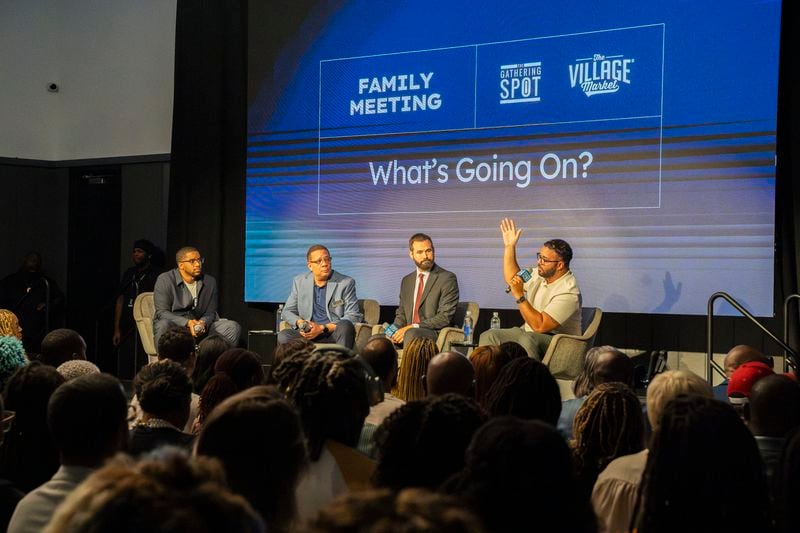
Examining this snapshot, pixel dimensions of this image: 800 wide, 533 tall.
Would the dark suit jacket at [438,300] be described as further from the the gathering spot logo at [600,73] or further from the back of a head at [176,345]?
the back of a head at [176,345]

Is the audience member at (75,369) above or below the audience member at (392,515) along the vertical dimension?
below

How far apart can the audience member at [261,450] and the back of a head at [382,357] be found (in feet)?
6.78

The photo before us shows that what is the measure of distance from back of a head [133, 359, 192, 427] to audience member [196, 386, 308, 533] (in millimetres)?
1142

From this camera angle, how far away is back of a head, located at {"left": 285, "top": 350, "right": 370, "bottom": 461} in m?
2.12

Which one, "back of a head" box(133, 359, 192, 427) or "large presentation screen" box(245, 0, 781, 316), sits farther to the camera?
"large presentation screen" box(245, 0, 781, 316)

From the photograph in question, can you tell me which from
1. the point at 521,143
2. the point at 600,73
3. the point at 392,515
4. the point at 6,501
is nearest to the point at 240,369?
the point at 6,501

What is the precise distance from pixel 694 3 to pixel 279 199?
3.79m

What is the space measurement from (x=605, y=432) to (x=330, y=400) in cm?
77

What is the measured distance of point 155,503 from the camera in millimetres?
821

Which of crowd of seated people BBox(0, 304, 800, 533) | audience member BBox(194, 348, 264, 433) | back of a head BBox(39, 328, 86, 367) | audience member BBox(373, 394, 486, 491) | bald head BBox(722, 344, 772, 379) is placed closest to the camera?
crowd of seated people BBox(0, 304, 800, 533)

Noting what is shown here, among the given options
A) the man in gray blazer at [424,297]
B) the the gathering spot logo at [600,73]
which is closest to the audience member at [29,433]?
the man in gray blazer at [424,297]

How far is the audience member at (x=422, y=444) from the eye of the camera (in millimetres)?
1696

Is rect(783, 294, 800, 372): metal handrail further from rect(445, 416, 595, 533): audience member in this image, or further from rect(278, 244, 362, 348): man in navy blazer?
rect(445, 416, 595, 533): audience member

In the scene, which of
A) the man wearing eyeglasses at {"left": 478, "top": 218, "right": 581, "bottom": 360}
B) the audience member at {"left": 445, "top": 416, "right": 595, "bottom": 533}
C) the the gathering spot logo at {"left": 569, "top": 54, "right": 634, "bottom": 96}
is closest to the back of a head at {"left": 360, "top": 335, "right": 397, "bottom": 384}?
the audience member at {"left": 445, "top": 416, "right": 595, "bottom": 533}
